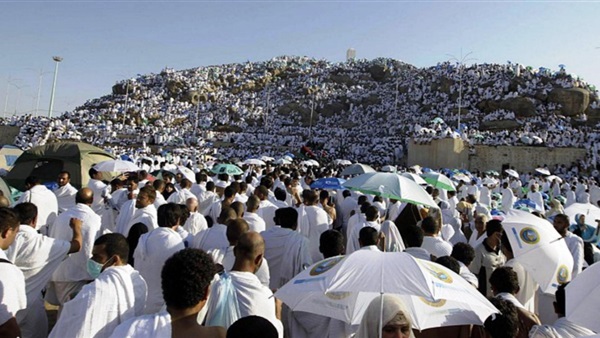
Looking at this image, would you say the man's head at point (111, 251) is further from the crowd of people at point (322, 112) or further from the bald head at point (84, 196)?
the crowd of people at point (322, 112)

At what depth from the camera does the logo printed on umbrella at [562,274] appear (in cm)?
347

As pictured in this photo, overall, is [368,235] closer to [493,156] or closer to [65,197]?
[65,197]

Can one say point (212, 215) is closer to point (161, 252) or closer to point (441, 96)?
point (161, 252)

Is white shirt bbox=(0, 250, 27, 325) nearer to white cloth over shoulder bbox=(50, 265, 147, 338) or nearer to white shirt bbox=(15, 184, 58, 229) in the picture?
white cloth over shoulder bbox=(50, 265, 147, 338)

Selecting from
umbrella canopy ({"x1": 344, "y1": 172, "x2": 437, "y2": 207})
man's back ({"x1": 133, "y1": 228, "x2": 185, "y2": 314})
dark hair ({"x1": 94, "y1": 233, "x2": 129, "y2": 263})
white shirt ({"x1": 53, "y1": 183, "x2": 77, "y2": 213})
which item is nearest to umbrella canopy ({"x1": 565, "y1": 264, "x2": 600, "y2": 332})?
dark hair ({"x1": 94, "y1": 233, "x2": 129, "y2": 263})

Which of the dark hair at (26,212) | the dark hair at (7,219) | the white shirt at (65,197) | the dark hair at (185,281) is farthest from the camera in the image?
the white shirt at (65,197)

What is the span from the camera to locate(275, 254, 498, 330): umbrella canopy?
2.28 meters

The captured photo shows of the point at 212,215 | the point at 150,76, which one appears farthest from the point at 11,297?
the point at 150,76

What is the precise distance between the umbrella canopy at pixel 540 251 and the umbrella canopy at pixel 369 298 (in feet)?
4.19

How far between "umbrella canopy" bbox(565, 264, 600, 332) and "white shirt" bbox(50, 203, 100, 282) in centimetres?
372

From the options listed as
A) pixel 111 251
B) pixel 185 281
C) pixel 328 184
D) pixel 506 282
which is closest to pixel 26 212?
pixel 111 251

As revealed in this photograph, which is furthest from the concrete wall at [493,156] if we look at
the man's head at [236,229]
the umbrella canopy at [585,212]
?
Answer: the man's head at [236,229]

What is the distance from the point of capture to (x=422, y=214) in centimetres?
638

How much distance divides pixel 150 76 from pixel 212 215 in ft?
265
